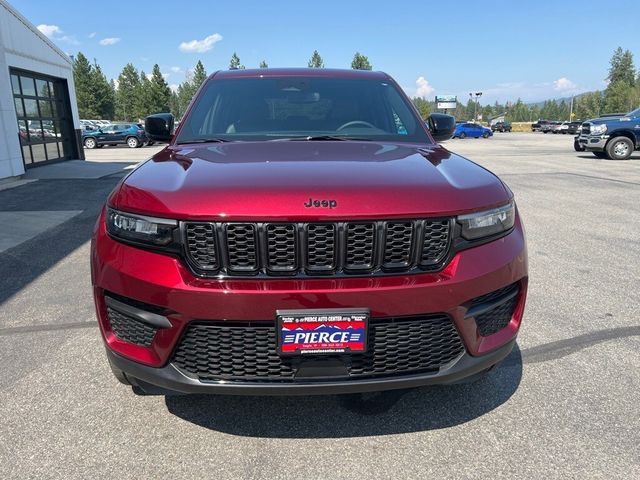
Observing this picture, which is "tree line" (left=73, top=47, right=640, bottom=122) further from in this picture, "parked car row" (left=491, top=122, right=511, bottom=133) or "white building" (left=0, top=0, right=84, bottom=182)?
"white building" (left=0, top=0, right=84, bottom=182)

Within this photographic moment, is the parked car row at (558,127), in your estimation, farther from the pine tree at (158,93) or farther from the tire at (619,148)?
the pine tree at (158,93)

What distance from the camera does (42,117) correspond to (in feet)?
49.0

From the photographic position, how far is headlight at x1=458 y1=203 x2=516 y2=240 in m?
2.03

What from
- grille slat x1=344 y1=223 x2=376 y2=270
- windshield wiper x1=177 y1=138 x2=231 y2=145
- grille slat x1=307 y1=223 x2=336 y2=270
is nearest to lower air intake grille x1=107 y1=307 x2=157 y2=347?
grille slat x1=307 y1=223 x2=336 y2=270

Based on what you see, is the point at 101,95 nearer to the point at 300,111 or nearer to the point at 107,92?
the point at 107,92

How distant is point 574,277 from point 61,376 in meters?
4.30

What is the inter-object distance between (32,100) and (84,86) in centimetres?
5347

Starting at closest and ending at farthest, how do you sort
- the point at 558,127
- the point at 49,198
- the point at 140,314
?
the point at 140,314
the point at 49,198
the point at 558,127

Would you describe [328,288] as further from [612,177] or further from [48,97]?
[48,97]

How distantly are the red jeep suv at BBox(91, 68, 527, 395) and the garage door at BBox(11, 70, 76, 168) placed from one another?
13277 millimetres

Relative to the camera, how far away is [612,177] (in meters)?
12.2

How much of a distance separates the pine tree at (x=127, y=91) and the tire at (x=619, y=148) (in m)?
64.3

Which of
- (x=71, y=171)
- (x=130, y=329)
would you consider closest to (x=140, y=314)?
(x=130, y=329)

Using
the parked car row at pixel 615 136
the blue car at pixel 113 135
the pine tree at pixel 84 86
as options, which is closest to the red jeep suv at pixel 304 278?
the parked car row at pixel 615 136
